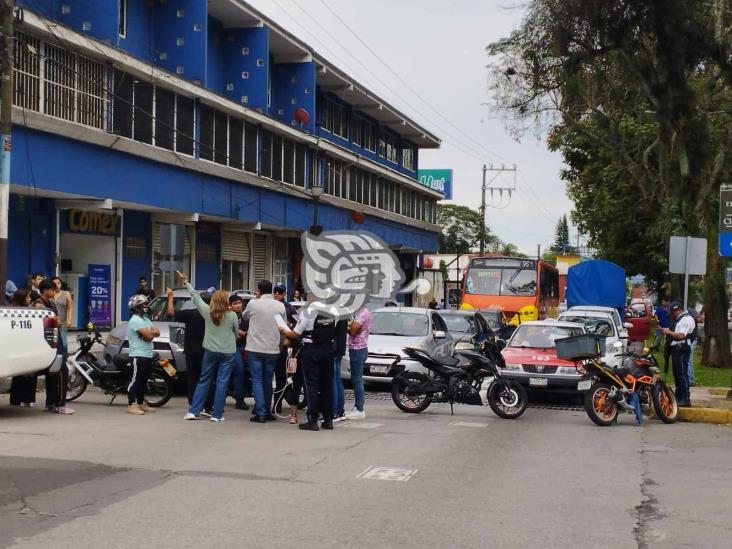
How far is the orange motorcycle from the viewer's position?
14.2 metres

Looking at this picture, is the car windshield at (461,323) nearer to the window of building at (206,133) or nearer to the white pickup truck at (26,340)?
the window of building at (206,133)

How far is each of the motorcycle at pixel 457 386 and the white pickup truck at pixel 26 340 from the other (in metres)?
5.26

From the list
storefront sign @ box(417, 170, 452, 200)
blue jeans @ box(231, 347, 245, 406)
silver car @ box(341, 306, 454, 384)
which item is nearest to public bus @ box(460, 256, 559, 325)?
silver car @ box(341, 306, 454, 384)

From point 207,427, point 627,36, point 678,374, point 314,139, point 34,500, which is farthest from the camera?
point 314,139

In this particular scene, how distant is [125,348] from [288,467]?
705cm

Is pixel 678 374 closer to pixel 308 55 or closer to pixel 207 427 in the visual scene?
pixel 207 427

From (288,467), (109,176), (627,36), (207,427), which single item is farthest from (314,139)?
(288,467)

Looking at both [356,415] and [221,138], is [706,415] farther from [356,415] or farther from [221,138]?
[221,138]

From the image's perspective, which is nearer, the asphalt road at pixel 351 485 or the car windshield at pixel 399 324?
the asphalt road at pixel 351 485

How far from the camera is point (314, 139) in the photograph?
38.4m

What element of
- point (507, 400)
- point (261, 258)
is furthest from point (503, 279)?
point (507, 400)

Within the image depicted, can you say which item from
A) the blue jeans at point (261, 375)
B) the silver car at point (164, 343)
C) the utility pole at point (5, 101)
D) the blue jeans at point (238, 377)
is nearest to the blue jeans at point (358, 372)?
the blue jeans at point (261, 375)

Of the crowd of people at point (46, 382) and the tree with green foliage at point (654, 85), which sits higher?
the tree with green foliage at point (654, 85)

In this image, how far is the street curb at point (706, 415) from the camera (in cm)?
1516
